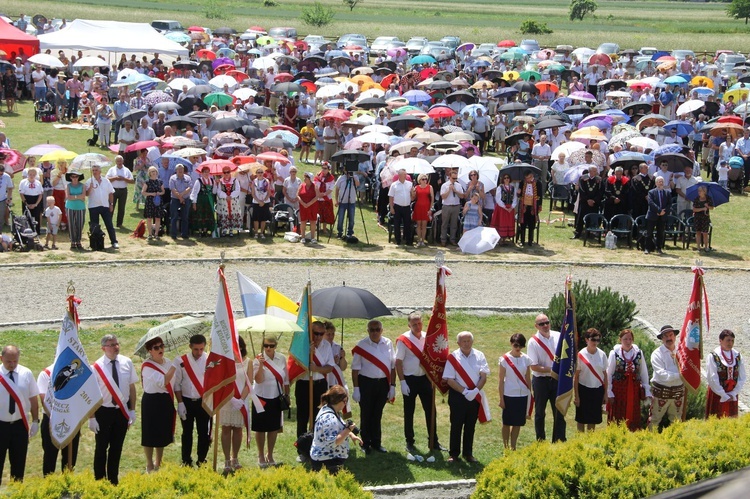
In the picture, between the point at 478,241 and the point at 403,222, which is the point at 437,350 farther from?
the point at 403,222

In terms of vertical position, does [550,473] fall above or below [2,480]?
above

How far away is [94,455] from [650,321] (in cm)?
948

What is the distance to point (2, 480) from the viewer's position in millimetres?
10664

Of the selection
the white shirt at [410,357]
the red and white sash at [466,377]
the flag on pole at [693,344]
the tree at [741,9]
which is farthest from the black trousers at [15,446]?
the tree at [741,9]

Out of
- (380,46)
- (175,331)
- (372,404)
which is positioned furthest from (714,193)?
(380,46)

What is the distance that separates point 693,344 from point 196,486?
20.9 ft

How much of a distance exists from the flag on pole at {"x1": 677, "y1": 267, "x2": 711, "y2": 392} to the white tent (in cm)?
2957

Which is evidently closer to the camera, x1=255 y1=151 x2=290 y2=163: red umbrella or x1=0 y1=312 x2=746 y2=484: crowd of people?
x1=0 y1=312 x2=746 y2=484: crowd of people

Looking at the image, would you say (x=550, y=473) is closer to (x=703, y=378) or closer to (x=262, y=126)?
(x=703, y=378)

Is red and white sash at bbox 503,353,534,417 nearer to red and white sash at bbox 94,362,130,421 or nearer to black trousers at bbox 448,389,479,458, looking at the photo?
black trousers at bbox 448,389,479,458

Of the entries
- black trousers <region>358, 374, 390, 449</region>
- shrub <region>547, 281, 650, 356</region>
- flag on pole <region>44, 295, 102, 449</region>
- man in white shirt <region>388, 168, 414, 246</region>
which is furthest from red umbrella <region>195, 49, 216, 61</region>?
flag on pole <region>44, 295, 102, 449</region>

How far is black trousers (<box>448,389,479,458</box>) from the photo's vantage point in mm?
11711

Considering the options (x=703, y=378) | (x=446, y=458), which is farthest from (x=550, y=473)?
(x=703, y=378)

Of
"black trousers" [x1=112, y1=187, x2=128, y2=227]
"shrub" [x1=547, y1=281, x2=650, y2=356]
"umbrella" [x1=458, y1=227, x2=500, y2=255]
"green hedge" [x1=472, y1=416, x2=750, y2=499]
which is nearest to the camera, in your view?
"green hedge" [x1=472, y1=416, x2=750, y2=499]
